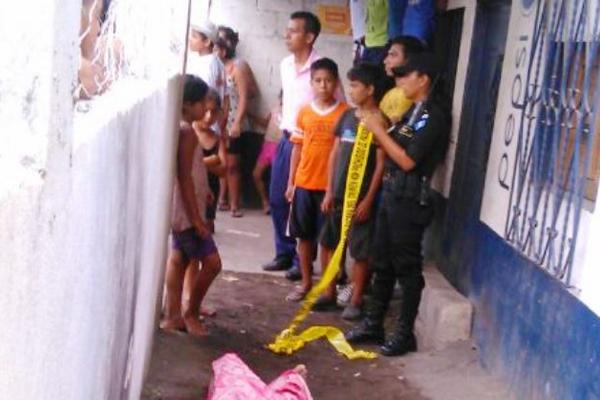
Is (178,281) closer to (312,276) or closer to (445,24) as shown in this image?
(312,276)

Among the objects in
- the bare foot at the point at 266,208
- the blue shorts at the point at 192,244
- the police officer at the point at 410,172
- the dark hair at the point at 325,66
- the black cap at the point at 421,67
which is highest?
the black cap at the point at 421,67

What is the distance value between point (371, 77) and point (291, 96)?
126 centimetres

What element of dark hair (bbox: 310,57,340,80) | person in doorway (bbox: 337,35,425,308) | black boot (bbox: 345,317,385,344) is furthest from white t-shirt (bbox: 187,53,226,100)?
black boot (bbox: 345,317,385,344)

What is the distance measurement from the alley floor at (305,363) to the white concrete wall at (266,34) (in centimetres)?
361

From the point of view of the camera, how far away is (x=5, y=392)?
1.03 metres

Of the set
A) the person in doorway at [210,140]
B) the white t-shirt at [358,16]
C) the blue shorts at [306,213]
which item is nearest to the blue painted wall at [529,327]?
the blue shorts at [306,213]

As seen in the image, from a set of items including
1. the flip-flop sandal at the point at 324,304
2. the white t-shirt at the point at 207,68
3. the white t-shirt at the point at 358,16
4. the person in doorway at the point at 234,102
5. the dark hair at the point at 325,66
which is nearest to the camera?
the dark hair at the point at 325,66

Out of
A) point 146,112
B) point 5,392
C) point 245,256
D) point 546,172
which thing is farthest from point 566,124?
point 245,256

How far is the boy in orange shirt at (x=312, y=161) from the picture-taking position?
5629mm

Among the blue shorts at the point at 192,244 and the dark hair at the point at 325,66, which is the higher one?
the dark hair at the point at 325,66

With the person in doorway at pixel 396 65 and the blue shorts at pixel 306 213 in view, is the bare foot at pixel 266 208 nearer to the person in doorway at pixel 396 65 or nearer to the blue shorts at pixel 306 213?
the blue shorts at pixel 306 213

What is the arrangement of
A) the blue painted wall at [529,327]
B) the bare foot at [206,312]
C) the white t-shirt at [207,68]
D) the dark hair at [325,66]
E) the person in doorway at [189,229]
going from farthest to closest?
the white t-shirt at [207,68] < the dark hair at [325,66] < the bare foot at [206,312] < the person in doorway at [189,229] < the blue painted wall at [529,327]

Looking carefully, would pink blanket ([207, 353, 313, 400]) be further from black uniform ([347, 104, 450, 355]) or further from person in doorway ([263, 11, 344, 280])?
person in doorway ([263, 11, 344, 280])

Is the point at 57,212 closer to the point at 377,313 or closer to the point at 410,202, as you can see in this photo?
the point at 410,202
